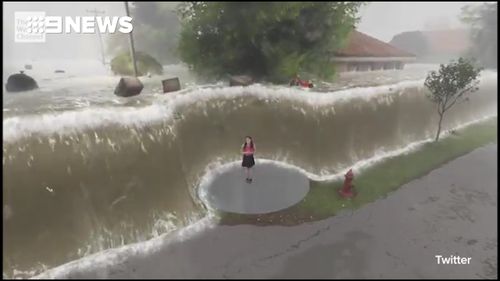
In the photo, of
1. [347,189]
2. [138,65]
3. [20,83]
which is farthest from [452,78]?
[20,83]

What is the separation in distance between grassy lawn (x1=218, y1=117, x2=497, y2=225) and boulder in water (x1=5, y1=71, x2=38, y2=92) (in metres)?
11.3

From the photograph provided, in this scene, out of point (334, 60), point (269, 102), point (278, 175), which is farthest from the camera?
point (334, 60)

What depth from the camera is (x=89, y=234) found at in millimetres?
9953

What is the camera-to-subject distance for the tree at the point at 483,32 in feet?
99.8

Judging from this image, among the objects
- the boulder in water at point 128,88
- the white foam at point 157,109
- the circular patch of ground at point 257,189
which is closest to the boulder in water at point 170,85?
the white foam at point 157,109

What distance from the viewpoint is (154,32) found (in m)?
18.6

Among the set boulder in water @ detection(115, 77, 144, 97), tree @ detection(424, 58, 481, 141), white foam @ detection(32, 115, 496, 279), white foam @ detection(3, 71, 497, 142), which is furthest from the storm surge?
tree @ detection(424, 58, 481, 141)

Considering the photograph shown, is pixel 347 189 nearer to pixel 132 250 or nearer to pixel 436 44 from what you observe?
pixel 132 250

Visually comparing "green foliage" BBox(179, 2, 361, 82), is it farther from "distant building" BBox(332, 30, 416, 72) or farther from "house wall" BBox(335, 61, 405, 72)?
"house wall" BBox(335, 61, 405, 72)

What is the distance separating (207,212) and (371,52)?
68.4ft

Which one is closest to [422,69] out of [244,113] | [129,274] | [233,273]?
[244,113]

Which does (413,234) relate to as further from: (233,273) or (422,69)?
(422,69)

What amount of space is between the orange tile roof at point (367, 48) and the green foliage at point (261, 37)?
4.85m

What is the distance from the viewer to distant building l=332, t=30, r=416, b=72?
2385cm
